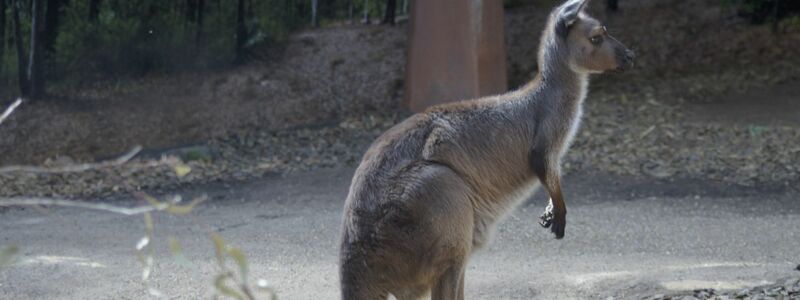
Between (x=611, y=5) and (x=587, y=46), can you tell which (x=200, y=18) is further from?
(x=587, y=46)

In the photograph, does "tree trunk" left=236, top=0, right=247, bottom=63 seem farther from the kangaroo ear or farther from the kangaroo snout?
the kangaroo snout

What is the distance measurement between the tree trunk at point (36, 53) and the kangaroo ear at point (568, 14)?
7.76 m

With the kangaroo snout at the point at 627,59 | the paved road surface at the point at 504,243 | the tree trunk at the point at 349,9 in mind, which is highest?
the kangaroo snout at the point at 627,59

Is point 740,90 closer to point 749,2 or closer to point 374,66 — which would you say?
point 749,2

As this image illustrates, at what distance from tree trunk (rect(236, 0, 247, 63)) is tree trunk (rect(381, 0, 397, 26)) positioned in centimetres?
204

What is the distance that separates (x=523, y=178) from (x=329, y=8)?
8360mm

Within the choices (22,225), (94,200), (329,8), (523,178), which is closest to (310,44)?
(329,8)

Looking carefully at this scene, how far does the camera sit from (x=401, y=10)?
14.2 metres

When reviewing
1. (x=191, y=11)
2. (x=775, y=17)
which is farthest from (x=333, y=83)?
(x=775, y=17)

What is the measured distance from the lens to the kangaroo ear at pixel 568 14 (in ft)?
18.0

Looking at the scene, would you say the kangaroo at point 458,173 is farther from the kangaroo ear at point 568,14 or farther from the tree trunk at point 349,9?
the tree trunk at point 349,9

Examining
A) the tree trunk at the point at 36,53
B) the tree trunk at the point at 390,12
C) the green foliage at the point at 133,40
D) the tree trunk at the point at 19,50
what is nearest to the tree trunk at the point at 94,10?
the green foliage at the point at 133,40

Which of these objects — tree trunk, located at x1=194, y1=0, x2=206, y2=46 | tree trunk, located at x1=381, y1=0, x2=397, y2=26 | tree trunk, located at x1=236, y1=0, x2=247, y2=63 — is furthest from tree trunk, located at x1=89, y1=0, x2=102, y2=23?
tree trunk, located at x1=381, y1=0, x2=397, y2=26

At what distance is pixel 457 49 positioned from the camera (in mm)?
11984
